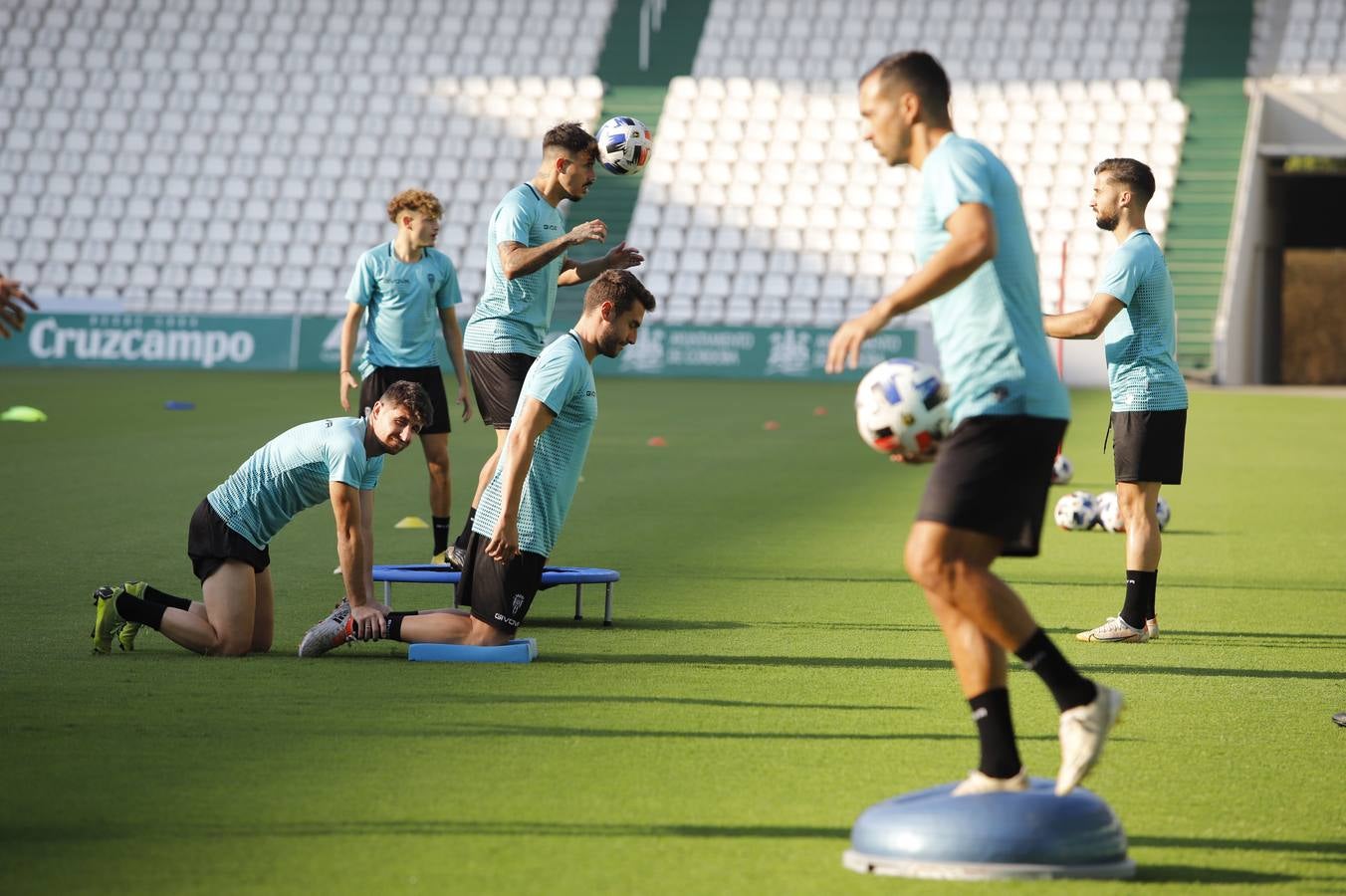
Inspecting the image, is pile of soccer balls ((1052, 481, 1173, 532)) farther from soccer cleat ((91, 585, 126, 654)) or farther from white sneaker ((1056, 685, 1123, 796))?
white sneaker ((1056, 685, 1123, 796))

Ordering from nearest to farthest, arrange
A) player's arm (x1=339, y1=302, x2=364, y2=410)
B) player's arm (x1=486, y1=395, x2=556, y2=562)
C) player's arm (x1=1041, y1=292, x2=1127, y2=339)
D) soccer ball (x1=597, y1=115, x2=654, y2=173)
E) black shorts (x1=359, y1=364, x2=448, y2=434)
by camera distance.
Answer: player's arm (x1=486, y1=395, x2=556, y2=562) → player's arm (x1=1041, y1=292, x2=1127, y2=339) → soccer ball (x1=597, y1=115, x2=654, y2=173) → black shorts (x1=359, y1=364, x2=448, y2=434) → player's arm (x1=339, y1=302, x2=364, y2=410)

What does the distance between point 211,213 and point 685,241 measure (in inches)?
388

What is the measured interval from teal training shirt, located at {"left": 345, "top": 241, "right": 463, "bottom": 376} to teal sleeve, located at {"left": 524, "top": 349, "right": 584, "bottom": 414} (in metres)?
3.45

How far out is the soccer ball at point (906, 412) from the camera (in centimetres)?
490

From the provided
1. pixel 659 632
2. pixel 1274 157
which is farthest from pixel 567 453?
pixel 1274 157

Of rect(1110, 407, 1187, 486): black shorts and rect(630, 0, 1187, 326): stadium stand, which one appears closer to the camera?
rect(1110, 407, 1187, 486): black shorts

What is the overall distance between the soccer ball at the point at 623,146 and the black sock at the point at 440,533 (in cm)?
217

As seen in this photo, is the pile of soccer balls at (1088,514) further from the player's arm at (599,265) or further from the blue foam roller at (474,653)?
the blue foam roller at (474,653)

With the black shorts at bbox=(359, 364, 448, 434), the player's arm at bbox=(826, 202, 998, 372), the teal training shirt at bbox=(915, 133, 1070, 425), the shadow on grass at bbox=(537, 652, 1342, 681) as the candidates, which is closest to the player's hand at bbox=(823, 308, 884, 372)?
the player's arm at bbox=(826, 202, 998, 372)

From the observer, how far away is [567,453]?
721 cm

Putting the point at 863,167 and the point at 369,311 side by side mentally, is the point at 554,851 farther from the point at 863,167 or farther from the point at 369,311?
the point at 863,167

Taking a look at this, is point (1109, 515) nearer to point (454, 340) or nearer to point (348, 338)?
point (454, 340)

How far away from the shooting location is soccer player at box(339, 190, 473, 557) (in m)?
10.2

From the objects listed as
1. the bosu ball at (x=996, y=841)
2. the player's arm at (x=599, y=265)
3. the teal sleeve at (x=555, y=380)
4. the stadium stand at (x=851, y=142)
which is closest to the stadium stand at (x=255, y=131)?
the stadium stand at (x=851, y=142)
